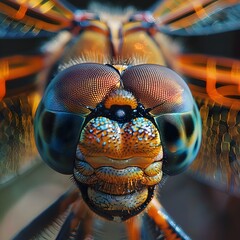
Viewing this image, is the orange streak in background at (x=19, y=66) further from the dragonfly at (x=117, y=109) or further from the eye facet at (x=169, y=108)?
the eye facet at (x=169, y=108)

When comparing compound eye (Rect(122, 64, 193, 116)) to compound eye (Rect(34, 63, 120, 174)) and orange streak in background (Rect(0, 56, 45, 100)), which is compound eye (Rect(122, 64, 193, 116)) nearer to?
compound eye (Rect(34, 63, 120, 174))

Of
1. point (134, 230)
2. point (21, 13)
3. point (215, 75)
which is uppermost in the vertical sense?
point (21, 13)

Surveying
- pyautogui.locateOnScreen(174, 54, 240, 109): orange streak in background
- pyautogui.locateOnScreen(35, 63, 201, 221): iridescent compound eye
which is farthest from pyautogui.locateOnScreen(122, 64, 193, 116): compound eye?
pyautogui.locateOnScreen(174, 54, 240, 109): orange streak in background

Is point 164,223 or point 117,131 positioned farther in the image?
point 164,223

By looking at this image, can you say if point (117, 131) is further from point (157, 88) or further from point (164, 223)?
point (164, 223)

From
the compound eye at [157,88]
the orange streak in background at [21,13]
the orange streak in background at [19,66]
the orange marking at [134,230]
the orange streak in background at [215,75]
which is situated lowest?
the orange marking at [134,230]

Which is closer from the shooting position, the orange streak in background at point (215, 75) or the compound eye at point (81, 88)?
the compound eye at point (81, 88)

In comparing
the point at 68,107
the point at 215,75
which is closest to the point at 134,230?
the point at 215,75

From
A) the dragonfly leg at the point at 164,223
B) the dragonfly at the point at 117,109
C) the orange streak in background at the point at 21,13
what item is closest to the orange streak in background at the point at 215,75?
the dragonfly at the point at 117,109
